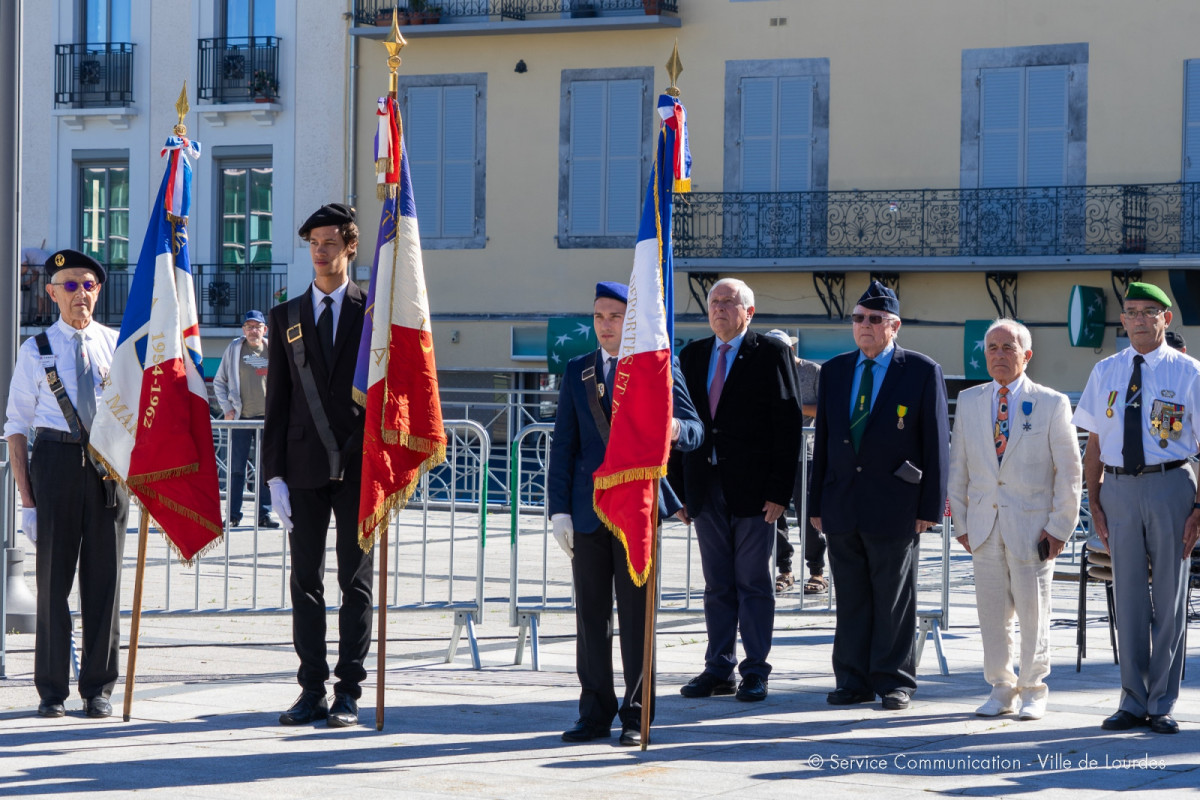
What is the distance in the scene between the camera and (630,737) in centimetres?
697

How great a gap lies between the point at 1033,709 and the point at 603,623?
202 centimetres

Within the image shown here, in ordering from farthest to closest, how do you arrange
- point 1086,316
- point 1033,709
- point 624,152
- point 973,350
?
point 624,152 → point 973,350 → point 1086,316 → point 1033,709

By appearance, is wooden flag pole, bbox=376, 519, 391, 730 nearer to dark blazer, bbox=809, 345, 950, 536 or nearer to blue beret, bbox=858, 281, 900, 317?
dark blazer, bbox=809, 345, 950, 536

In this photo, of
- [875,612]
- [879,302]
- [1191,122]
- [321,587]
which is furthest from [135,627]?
[1191,122]

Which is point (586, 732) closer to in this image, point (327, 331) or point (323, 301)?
point (327, 331)

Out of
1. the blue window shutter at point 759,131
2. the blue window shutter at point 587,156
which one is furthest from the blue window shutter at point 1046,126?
the blue window shutter at point 587,156

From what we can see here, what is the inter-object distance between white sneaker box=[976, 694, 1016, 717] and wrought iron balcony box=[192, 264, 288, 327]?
70.4 ft

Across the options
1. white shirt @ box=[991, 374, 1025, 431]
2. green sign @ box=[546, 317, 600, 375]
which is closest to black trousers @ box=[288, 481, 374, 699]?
white shirt @ box=[991, 374, 1025, 431]

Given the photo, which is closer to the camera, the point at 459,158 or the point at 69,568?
the point at 69,568

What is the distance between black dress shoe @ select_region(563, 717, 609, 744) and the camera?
278 inches

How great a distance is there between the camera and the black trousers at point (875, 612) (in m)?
7.92

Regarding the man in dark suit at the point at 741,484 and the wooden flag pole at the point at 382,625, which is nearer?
the wooden flag pole at the point at 382,625

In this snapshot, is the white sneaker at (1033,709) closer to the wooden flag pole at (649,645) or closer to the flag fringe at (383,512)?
the wooden flag pole at (649,645)

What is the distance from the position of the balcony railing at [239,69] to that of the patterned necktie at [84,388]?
20803 millimetres
